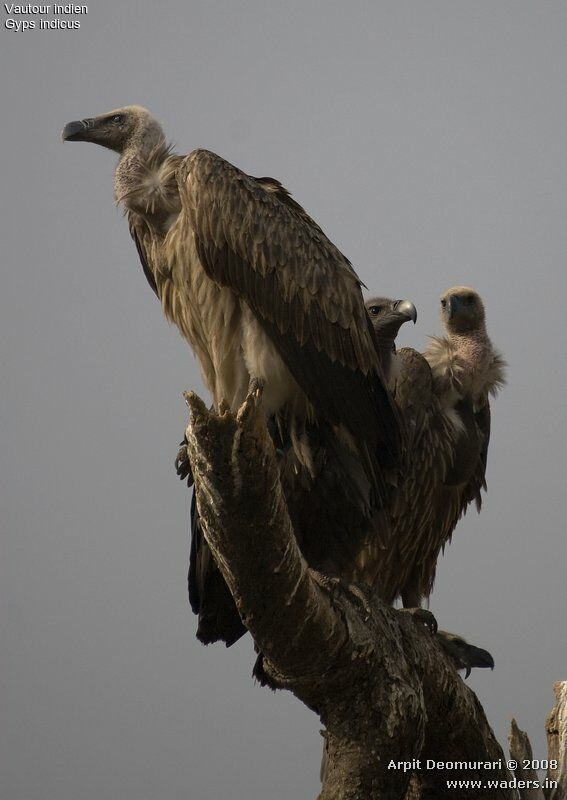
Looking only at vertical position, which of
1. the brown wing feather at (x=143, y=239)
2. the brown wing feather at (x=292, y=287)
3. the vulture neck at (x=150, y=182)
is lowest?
the brown wing feather at (x=292, y=287)

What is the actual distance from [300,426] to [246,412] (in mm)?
1634

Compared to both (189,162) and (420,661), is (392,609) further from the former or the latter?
(189,162)

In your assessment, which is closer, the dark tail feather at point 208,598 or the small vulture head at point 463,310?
the dark tail feather at point 208,598

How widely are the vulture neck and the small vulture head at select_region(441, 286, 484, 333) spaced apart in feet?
6.56

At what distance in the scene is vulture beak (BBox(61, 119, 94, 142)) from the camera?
5.66 m

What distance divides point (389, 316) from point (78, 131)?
1858mm

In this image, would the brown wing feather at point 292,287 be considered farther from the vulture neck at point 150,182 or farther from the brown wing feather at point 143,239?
the brown wing feather at point 143,239

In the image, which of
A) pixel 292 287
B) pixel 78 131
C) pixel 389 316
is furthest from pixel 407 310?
pixel 78 131

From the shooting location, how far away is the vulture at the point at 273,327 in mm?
4965

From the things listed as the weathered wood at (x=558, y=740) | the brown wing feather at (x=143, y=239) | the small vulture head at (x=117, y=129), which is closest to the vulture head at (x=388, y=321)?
the brown wing feather at (x=143, y=239)

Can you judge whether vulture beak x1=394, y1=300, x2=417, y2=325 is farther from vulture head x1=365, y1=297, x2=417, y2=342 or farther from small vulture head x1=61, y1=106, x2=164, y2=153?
small vulture head x1=61, y1=106, x2=164, y2=153

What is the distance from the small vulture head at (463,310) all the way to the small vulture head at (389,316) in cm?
53

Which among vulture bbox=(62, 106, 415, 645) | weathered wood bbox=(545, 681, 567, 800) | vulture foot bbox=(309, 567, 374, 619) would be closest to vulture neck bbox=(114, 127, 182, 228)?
vulture bbox=(62, 106, 415, 645)

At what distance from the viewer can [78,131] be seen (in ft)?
18.6
